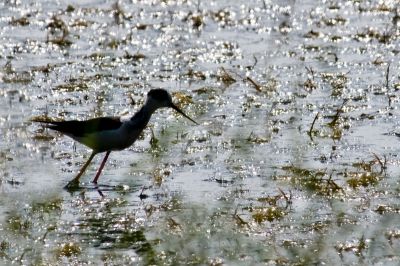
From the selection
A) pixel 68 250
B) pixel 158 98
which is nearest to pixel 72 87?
pixel 158 98

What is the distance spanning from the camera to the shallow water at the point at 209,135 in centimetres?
802

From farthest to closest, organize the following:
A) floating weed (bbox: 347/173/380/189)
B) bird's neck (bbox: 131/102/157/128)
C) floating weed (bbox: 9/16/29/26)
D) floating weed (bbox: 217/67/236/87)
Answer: floating weed (bbox: 9/16/29/26)
floating weed (bbox: 217/67/236/87)
bird's neck (bbox: 131/102/157/128)
floating weed (bbox: 347/173/380/189)

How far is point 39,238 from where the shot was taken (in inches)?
346

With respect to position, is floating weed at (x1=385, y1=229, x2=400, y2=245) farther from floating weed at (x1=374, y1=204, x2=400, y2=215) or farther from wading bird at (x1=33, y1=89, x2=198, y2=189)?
wading bird at (x1=33, y1=89, x2=198, y2=189)

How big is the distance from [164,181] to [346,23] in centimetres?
739

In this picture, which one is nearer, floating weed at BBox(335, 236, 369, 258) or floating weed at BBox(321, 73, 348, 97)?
floating weed at BBox(335, 236, 369, 258)

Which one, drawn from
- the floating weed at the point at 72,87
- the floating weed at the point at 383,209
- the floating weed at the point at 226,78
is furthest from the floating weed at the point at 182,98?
the floating weed at the point at 383,209

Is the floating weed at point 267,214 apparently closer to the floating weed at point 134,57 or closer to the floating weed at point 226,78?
the floating weed at point 226,78

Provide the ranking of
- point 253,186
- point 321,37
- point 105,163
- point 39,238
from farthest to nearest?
point 321,37 → point 105,163 → point 253,186 → point 39,238

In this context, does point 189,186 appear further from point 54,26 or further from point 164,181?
point 54,26

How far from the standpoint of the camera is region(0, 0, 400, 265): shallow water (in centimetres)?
802

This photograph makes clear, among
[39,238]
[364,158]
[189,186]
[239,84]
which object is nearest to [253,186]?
[189,186]

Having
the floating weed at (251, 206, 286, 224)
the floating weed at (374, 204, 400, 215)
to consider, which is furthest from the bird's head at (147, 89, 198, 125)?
the floating weed at (374, 204, 400, 215)

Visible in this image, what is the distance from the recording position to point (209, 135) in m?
12.1
